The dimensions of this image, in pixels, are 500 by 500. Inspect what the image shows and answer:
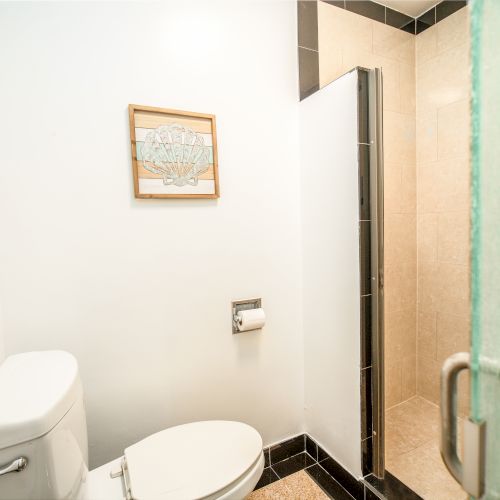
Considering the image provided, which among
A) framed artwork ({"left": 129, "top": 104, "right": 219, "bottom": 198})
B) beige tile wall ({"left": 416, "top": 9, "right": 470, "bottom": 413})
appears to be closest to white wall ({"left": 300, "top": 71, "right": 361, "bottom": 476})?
framed artwork ({"left": 129, "top": 104, "right": 219, "bottom": 198})

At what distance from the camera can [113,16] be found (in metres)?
1.20

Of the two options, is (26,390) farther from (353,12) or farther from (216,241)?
(353,12)

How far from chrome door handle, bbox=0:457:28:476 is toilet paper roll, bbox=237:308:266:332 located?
0.87m

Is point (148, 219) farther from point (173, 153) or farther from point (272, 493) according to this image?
point (272, 493)

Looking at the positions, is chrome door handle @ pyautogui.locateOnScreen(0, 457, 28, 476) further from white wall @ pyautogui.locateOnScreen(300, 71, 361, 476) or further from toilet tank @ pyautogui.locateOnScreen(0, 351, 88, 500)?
white wall @ pyautogui.locateOnScreen(300, 71, 361, 476)

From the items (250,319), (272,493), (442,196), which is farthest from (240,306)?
(442,196)

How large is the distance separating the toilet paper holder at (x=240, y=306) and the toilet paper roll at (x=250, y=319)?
3cm

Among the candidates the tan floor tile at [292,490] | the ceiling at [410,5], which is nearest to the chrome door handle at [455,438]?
the tan floor tile at [292,490]

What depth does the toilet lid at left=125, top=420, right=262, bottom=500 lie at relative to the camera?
2.99 feet

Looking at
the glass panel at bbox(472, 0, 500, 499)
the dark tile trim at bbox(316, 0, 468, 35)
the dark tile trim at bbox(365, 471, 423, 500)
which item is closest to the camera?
the glass panel at bbox(472, 0, 500, 499)

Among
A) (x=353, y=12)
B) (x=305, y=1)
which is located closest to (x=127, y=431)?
(x=305, y=1)

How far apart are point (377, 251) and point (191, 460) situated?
995 millimetres

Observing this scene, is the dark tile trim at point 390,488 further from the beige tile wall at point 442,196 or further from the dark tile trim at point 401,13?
the dark tile trim at point 401,13

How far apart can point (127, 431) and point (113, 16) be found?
1.65m
